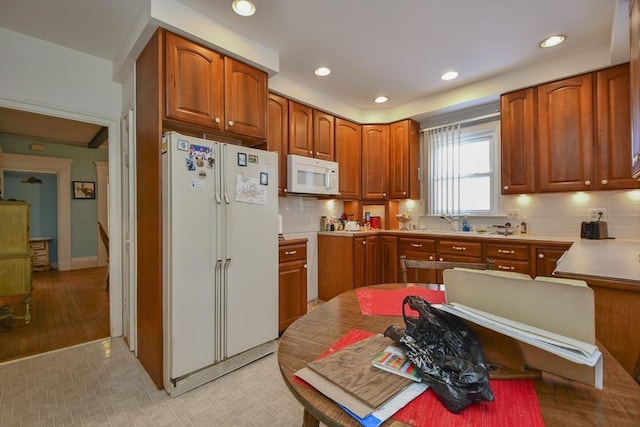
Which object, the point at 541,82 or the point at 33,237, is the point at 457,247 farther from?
the point at 33,237

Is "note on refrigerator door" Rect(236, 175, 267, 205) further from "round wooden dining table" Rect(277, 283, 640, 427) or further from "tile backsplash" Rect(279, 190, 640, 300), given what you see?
"round wooden dining table" Rect(277, 283, 640, 427)

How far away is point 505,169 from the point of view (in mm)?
3062

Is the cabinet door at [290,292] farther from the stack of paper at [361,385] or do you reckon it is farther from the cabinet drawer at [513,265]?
the stack of paper at [361,385]

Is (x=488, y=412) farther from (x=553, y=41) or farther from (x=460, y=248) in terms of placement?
Result: (x=553, y=41)

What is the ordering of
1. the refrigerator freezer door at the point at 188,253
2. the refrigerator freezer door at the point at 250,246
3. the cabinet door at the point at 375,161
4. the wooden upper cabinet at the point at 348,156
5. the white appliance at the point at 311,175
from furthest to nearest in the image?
the cabinet door at the point at 375,161
the wooden upper cabinet at the point at 348,156
the white appliance at the point at 311,175
the refrigerator freezer door at the point at 250,246
the refrigerator freezer door at the point at 188,253

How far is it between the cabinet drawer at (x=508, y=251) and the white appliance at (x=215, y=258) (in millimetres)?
2121

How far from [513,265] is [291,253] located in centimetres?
212

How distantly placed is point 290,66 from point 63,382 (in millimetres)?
3145

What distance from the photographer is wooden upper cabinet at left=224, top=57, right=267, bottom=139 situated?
2236 mm

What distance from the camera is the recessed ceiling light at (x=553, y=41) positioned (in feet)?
7.76

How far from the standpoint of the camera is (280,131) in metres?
3.07

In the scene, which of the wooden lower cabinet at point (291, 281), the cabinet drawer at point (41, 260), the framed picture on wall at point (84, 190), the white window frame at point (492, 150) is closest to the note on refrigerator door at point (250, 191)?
the wooden lower cabinet at point (291, 281)

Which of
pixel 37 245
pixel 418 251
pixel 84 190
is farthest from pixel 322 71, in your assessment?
pixel 37 245

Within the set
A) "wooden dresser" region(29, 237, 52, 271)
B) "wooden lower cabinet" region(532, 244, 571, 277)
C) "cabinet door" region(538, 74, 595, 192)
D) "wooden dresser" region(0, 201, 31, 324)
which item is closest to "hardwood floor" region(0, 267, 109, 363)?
"wooden dresser" region(0, 201, 31, 324)
